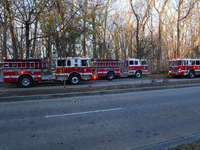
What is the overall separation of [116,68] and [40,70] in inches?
338

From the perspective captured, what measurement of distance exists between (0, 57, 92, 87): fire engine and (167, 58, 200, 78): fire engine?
441 inches

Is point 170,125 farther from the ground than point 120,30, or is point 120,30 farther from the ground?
point 120,30

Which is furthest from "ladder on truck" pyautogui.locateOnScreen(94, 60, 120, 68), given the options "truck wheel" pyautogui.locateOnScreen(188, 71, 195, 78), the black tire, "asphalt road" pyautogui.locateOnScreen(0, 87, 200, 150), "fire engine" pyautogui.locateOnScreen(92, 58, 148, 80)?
"asphalt road" pyautogui.locateOnScreen(0, 87, 200, 150)

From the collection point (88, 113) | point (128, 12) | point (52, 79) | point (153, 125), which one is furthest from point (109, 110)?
point (128, 12)

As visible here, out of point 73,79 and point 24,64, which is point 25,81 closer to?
point 24,64

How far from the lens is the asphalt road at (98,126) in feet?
10.9

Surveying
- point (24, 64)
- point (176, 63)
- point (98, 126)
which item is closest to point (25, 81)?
point (24, 64)

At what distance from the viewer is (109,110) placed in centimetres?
569

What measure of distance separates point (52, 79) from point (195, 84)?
450 inches

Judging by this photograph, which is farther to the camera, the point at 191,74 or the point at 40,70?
the point at 191,74

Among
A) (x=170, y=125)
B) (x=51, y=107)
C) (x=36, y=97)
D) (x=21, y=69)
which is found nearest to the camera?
(x=170, y=125)

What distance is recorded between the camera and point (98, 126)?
4246 millimetres

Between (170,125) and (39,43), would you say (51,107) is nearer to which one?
(170,125)

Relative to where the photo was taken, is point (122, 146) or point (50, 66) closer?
point (122, 146)
